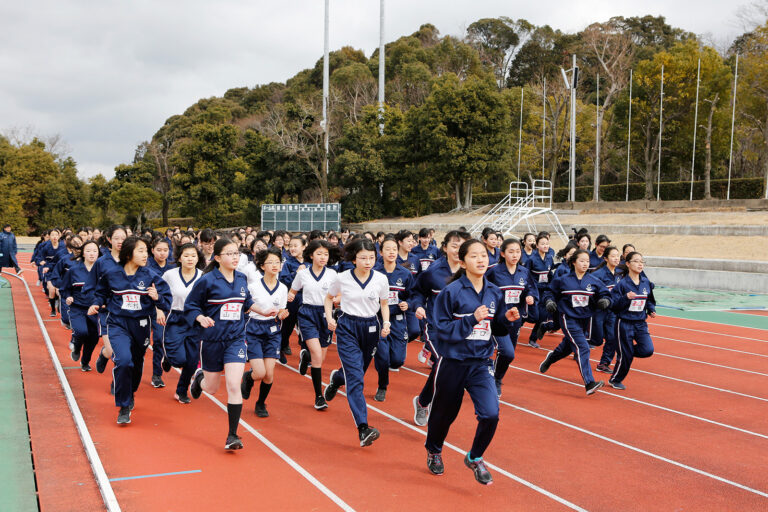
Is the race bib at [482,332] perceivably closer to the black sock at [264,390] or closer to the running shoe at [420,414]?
the running shoe at [420,414]

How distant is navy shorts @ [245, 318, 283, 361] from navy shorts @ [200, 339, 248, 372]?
0.67 m

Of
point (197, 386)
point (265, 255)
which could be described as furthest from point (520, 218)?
point (197, 386)

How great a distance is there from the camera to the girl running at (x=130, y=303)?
6.21 m

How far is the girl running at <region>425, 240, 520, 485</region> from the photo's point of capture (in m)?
4.68

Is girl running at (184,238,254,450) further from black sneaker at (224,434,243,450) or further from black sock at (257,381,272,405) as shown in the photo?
black sock at (257,381,272,405)

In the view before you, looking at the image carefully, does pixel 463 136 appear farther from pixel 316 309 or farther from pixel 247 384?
pixel 247 384

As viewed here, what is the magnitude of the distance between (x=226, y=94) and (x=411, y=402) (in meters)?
69.4

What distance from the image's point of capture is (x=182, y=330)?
711cm

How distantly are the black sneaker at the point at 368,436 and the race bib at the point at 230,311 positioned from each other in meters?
1.46

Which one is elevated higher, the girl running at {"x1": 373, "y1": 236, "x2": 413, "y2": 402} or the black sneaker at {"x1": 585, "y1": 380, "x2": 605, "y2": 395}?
the girl running at {"x1": 373, "y1": 236, "x2": 413, "y2": 402}

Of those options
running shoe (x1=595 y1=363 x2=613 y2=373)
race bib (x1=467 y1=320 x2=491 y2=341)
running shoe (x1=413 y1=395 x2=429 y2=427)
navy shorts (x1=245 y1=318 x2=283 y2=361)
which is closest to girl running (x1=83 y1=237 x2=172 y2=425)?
navy shorts (x1=245 y1=318 x2=283 y2=361)

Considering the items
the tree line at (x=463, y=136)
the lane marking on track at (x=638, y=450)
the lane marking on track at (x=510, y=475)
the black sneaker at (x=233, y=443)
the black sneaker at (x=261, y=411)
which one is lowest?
the lane marking on track at (x=638, y=450)

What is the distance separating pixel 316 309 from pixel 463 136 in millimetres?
30158

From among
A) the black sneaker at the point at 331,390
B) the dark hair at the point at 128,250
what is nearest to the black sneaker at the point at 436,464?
the black sneaker at the point at 331,390
